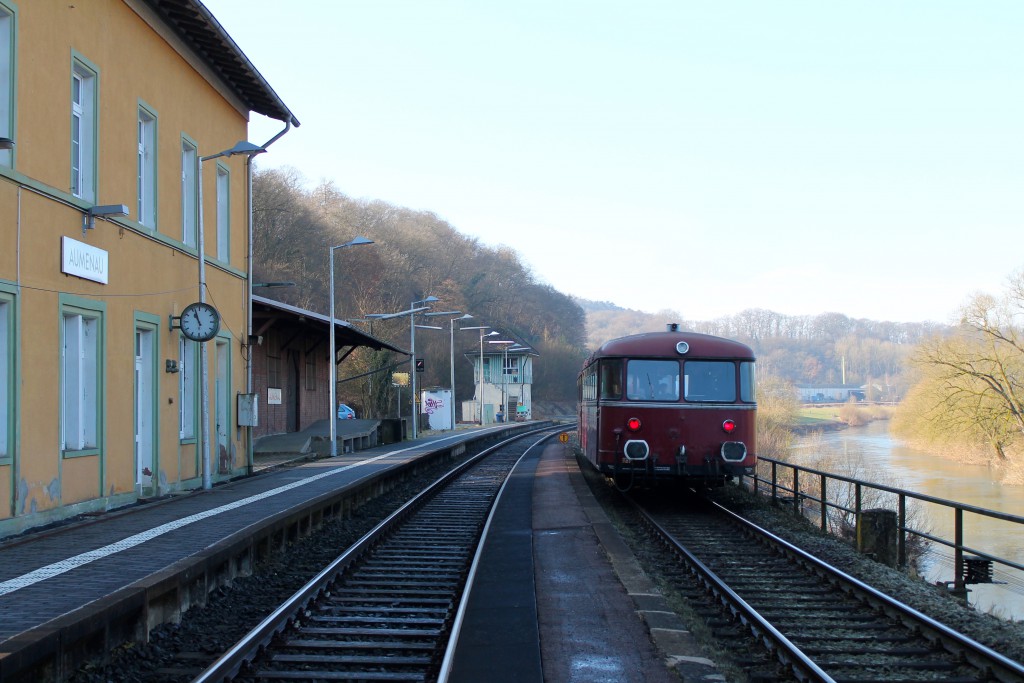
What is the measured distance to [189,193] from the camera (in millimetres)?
17500

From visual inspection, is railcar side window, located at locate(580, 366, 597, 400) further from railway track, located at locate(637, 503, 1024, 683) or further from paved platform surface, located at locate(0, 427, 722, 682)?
railway track, located at locate(637, 503, 1024, 683)

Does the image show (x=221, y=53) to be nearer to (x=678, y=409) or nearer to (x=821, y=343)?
(x=678, y=409)

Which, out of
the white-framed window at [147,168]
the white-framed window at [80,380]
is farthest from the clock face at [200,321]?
the white-framed window at [80,380]

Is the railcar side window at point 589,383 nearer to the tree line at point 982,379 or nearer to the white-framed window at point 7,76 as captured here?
the white-framed window at point 7,76

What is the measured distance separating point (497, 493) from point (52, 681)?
529 inches

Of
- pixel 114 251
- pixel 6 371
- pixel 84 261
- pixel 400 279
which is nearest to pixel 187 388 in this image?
pixel 114 251

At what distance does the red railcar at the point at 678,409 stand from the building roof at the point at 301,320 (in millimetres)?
11286

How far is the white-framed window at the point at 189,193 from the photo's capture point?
17.2 m

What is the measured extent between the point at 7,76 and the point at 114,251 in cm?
324

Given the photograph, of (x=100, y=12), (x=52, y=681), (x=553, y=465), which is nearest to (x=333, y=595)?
(x=52, y=681)

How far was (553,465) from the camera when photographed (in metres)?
27.5

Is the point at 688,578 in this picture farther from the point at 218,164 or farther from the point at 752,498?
the point at 218,164

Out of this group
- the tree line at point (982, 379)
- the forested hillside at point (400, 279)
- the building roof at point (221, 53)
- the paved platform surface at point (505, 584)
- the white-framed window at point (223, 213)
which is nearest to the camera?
the paved platform surface at point (505, 584)

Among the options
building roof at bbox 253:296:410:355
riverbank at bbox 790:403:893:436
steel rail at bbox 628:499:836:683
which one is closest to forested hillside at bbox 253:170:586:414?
building roof at bbox 253:296:410:355
